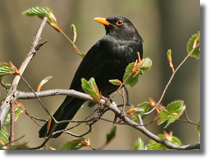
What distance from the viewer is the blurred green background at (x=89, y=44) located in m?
7.37

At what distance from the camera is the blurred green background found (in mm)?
7367

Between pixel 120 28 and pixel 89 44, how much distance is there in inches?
193

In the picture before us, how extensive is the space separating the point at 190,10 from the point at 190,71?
73.8 inches

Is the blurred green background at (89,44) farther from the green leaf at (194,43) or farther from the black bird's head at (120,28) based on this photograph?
the green leaf at (194,43)

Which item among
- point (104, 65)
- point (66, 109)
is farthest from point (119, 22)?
point (66, 109)

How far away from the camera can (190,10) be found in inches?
298

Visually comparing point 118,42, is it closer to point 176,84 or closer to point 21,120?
point 176,84

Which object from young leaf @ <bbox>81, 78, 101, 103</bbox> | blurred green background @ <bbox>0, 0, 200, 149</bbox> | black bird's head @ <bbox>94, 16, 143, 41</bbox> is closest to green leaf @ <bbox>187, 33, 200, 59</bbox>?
young leaf @ <bbox>81, 78, 101, 103</bbox>

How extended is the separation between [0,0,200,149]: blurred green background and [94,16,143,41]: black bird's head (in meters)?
4.10

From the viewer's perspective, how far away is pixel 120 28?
3.52m

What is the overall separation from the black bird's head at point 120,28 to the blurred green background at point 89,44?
4099 millimetres

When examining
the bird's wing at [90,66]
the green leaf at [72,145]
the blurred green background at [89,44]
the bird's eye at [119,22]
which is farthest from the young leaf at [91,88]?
the blurred green background at [89,44]

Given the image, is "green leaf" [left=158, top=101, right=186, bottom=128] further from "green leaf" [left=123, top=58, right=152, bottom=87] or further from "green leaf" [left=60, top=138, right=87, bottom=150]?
"green leaf" [left=60, top=138, right=87, bottom=150]

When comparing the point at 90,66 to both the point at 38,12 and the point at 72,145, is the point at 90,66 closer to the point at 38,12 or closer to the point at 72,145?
the point at 38,12
